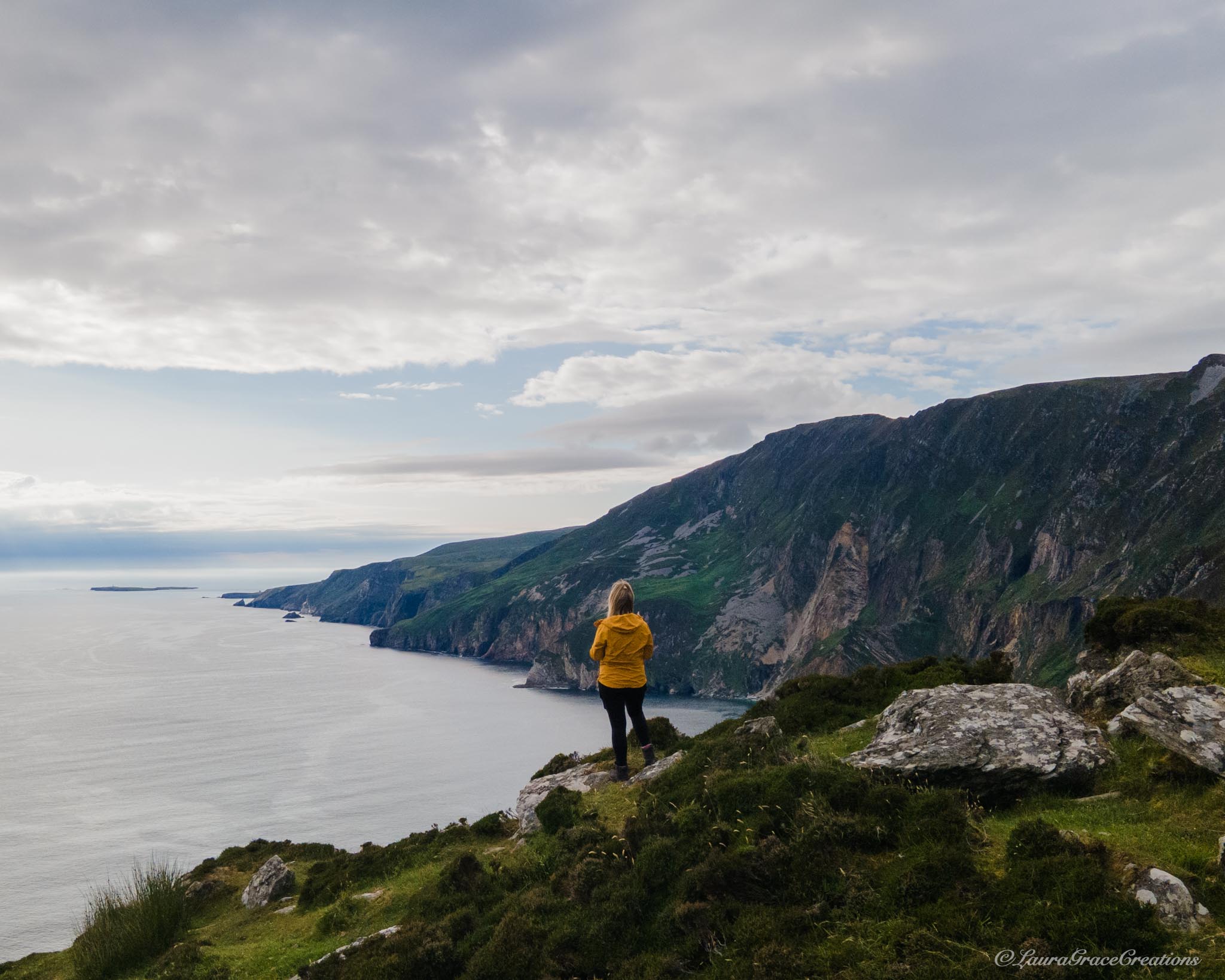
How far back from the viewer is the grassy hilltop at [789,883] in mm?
8422

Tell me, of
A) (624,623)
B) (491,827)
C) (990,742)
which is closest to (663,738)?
(491,827)

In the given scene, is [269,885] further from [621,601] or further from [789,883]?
[789,883]

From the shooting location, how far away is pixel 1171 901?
7.92m

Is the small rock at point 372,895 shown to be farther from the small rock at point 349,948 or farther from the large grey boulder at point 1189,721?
the large grey boulder at point 1189,721

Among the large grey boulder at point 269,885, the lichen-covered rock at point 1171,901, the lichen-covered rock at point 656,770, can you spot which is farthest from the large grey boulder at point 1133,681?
the large grey boulder at point 269,885

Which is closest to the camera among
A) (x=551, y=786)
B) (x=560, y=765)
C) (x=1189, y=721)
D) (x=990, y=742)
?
(x=1189, y=721)

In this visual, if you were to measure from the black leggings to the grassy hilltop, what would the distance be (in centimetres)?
113

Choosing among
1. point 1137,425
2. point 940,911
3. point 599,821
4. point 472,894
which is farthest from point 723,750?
point 1137,425

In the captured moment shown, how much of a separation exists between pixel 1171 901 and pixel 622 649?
34.3ft

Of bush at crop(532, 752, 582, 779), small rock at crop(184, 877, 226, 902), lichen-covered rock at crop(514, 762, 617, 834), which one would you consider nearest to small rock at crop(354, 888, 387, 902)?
lichen-covered rock at crop(514, 762, 617, 834)

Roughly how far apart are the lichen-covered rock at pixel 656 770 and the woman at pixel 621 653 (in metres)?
1.42

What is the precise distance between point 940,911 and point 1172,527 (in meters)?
185

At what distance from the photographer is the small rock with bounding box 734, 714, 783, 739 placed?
685 inches

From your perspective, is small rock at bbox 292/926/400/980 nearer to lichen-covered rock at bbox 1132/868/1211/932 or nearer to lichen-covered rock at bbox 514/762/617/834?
lichen-covered rock at bbox 514/762/617/834
